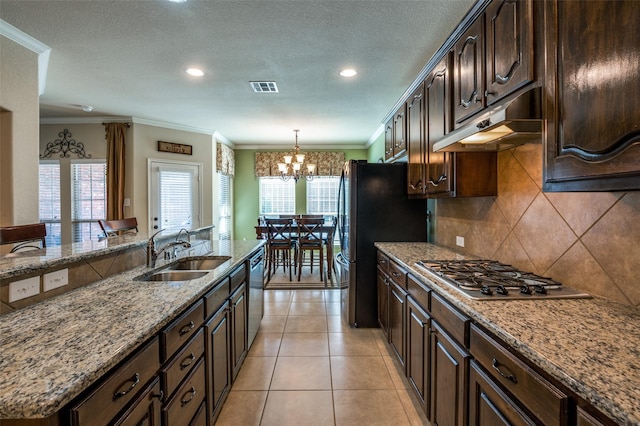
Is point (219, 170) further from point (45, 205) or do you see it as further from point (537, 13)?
point (537, 13)

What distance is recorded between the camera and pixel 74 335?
0.98 meters

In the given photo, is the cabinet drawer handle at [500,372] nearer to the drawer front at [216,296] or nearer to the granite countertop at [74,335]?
the granite countertop at [74,335]

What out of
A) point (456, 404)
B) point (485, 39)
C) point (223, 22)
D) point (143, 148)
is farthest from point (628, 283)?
point (143, 148)

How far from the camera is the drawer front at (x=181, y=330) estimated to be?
3.85 feet

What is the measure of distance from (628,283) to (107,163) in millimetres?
6325

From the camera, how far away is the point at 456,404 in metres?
1.37

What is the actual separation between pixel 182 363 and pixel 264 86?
315cm

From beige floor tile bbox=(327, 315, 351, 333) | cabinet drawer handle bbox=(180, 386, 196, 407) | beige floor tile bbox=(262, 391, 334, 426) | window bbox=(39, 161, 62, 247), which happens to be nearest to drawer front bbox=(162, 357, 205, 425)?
cabinet drawer handle bbox=(180, 386, 196, 407)

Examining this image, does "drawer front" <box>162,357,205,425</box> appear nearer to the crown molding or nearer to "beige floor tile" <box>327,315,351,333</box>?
"beige floor tile" <box>327,315,351,333</box>

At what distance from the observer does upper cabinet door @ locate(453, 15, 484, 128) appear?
1.71 meters

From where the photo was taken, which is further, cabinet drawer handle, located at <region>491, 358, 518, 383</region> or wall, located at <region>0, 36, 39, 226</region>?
wall, located at <region>0, 36, 39, 226</region>

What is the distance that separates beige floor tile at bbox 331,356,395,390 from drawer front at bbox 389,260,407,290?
2.39ft

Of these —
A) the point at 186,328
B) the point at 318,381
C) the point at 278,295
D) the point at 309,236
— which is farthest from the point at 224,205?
the point at 186,328

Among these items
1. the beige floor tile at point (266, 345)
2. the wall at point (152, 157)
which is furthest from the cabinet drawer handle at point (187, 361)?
the wall at point (152, 157)
